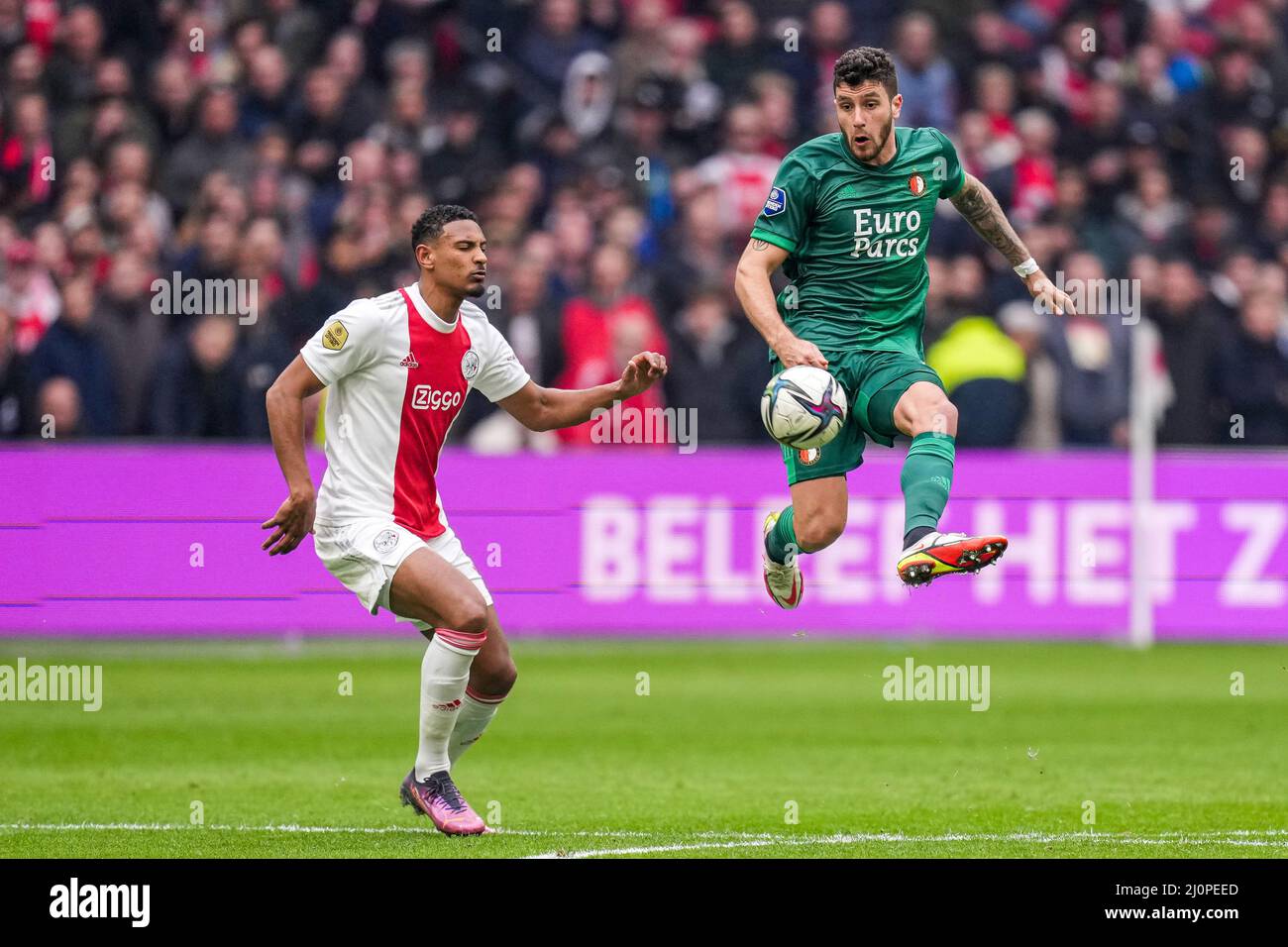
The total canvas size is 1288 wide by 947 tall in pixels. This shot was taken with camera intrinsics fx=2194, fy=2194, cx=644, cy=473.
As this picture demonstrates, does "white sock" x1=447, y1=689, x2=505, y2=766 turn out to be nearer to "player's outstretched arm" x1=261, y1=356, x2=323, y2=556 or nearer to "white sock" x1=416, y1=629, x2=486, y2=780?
"white sock" x1=416, y1=629, x2=486, y2=780

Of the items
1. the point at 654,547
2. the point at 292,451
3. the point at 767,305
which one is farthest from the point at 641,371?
the point at 654,547

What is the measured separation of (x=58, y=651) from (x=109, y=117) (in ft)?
16.6

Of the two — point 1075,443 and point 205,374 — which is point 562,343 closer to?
point 205,374

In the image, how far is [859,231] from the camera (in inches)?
360

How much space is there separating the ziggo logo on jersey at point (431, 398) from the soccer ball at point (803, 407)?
4.62 ft

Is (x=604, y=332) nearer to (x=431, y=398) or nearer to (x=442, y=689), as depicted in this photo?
Answer: (x=431, y=398)

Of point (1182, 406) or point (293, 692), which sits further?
point (1182, 406)

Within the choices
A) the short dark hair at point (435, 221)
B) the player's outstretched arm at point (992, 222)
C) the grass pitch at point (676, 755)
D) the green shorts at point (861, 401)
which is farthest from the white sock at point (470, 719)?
the player's outstretched arm at point (992, 222)

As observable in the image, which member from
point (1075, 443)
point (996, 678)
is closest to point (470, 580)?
point (996, 678)

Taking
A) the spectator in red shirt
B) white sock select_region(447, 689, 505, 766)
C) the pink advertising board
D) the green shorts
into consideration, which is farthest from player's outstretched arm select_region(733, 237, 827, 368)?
the spectator in red shirt

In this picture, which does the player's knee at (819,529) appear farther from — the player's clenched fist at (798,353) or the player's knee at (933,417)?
the player's clenched fist at (798,353)

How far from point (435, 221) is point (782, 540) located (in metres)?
2.16

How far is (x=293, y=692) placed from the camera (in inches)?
553

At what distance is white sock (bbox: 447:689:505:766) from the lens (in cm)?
929
